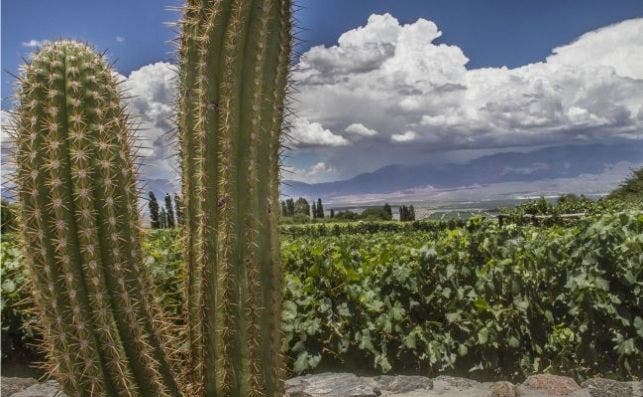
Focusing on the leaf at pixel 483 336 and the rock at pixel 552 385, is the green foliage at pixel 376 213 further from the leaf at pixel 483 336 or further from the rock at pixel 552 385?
the rock at pixel 552 385

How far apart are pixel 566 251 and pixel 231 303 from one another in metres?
4.13

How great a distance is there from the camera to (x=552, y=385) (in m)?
4.57

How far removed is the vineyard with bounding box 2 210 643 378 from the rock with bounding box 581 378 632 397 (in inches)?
36.0

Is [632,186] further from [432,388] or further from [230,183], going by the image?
[230,183]

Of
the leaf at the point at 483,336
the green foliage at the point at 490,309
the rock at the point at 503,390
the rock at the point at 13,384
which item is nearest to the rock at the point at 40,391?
the rock at the point at 13,384

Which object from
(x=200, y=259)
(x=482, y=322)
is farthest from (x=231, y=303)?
(x=482, y=322)

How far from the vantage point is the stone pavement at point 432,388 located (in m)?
4.47

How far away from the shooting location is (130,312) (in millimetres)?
2570

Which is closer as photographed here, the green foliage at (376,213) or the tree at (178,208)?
the tree at (178,208)

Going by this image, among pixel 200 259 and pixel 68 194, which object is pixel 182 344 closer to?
pixel 200 259

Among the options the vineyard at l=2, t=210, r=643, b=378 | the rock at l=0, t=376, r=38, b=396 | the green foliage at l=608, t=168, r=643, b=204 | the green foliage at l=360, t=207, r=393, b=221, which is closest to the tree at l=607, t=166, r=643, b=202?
the green foliage at l=608, t=168, r=643, b=204

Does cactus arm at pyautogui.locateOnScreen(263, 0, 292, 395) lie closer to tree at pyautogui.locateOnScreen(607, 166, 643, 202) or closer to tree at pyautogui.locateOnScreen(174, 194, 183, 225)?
tree at pyautogui.locateOnScreen(174, 194, 183, 225)

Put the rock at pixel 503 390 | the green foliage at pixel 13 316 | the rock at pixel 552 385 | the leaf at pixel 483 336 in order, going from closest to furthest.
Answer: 1. the rock at pixel 503 390
2. the rock at pixel 552 385
3. the leaf at pixel 483 336
4. the green foliage at pixel 13 316

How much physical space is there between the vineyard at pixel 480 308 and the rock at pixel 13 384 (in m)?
0.53
